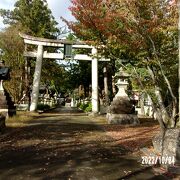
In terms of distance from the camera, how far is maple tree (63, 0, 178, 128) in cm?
1138

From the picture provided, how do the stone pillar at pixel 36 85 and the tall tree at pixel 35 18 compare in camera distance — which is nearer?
the stone pillar at pixel 36 85

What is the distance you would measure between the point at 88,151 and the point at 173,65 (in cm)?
502

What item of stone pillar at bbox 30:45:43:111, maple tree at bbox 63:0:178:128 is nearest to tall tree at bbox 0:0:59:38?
stone pillar at bbox 30:45:43:111

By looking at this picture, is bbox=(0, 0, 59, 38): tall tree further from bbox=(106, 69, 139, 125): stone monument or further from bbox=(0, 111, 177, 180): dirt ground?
bbox=(0, 111, 177, 180): dirt ground

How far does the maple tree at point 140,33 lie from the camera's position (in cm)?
1138

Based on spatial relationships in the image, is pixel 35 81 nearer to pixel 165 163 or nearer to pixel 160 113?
pixel 160 113

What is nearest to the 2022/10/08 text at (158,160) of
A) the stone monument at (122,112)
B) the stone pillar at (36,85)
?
the stone monument at (122,112)

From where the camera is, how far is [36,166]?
860 cm

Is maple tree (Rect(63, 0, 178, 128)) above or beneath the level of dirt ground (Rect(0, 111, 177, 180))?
above

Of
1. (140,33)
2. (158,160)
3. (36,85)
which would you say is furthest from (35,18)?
(158,160)

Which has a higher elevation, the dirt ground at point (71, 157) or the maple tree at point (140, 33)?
the maple tree at point (140, 33)

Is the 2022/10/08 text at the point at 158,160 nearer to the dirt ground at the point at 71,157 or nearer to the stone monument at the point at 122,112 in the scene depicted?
the dirt ground at the point at 71,157

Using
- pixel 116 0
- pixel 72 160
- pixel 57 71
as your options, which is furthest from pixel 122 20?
pixel 57 71

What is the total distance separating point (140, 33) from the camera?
1179 centimetres
